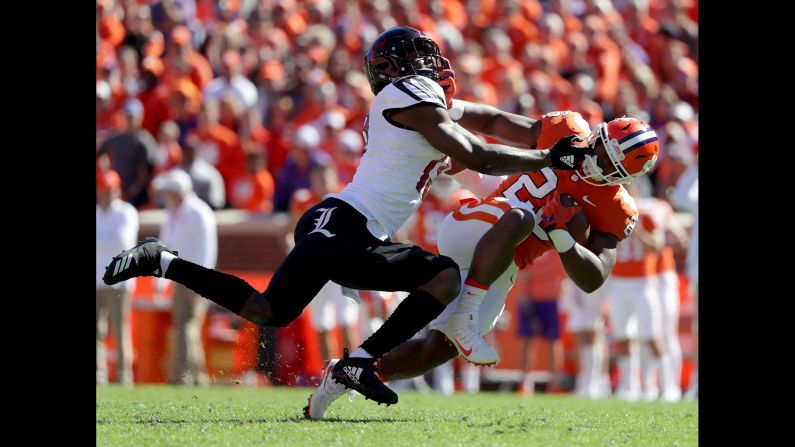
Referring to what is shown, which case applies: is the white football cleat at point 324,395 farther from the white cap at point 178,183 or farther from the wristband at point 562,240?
the white cap at point 178,183

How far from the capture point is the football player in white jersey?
5.57 metres

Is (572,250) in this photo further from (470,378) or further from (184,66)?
(184,66)

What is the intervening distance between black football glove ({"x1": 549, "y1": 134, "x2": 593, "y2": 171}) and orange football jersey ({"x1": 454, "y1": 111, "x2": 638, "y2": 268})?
0.41 meters

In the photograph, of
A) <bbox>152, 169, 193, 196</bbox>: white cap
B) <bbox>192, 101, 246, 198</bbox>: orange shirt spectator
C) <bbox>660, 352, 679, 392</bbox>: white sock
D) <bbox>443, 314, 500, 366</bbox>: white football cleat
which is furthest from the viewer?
<bbox>192, 101, 246, 198</bbox>: orange shirt spectator

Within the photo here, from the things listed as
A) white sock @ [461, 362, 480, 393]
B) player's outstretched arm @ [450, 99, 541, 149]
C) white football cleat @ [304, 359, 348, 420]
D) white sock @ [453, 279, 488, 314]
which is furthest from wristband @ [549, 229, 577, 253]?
white sock @ [461, 362, 480, 393]

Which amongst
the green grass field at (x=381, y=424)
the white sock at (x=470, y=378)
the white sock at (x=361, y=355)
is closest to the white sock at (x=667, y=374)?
the white sock at (x=470, y=378)

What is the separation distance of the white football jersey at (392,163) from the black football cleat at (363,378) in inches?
23.1

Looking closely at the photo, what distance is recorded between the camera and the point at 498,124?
6551 mm

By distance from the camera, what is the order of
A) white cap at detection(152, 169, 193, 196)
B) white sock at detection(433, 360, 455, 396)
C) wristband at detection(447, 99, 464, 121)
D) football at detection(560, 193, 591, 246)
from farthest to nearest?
white sock at detection(433, 360, 455, 396) < white cap at detection(152, 169, 193, 196) < wristband at detection(447, 99, 464, 121) < football at detection(560, 193, 591, 246)

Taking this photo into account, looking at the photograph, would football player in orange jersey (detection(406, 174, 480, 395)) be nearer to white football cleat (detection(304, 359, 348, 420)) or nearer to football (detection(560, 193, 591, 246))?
football (detection(560, 193, 591, 246))

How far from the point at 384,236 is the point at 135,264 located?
3.70 ft

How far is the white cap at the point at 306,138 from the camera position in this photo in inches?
457

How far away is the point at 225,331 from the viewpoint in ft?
35.9

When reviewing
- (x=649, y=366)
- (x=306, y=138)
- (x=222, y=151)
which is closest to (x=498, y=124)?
(x=649, y=366)
